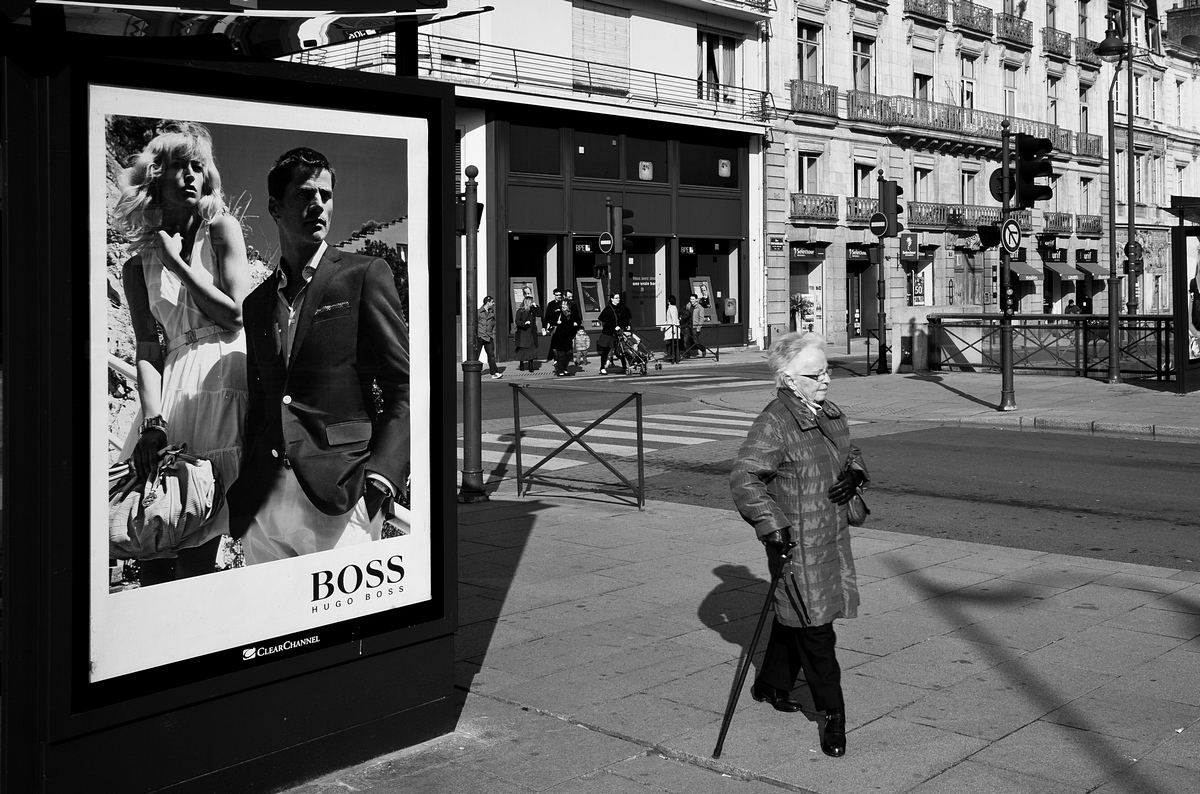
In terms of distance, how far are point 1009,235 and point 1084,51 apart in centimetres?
4326

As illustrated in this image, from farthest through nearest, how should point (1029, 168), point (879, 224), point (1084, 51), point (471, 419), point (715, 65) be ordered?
point (1084, 51), point (715, 65), point (879, 224), point (1029, 168), point (471, 419)

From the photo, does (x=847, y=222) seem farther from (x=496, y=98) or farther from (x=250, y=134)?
(x=250, y=134)

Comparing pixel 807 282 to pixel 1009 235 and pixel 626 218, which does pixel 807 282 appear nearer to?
pixel 626 218

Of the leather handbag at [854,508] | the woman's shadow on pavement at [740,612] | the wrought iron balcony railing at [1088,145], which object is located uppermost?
the wrought iron balcony railing at [1088,145]

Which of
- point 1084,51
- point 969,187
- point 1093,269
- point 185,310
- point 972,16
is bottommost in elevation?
point 185,310

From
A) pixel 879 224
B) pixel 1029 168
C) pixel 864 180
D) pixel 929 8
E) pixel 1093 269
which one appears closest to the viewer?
pixel 1029 168

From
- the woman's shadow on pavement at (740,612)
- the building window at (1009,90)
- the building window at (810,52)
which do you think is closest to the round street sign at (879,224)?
the building window at (810,52)

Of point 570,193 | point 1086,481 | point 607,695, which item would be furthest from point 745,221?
point 607,695

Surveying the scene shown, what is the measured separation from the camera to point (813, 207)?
1620 inches

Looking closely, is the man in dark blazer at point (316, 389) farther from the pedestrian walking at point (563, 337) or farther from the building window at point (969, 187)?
the building window at point (969, 187)

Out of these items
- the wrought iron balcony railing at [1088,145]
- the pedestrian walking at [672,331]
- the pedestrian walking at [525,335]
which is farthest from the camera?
the wrought iron balcony railing at [1088,145]

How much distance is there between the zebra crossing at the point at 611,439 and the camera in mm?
13703

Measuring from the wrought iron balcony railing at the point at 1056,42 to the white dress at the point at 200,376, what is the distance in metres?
54.7

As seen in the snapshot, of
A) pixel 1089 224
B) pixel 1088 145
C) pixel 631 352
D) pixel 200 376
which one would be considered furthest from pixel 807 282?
pixel 200 376
